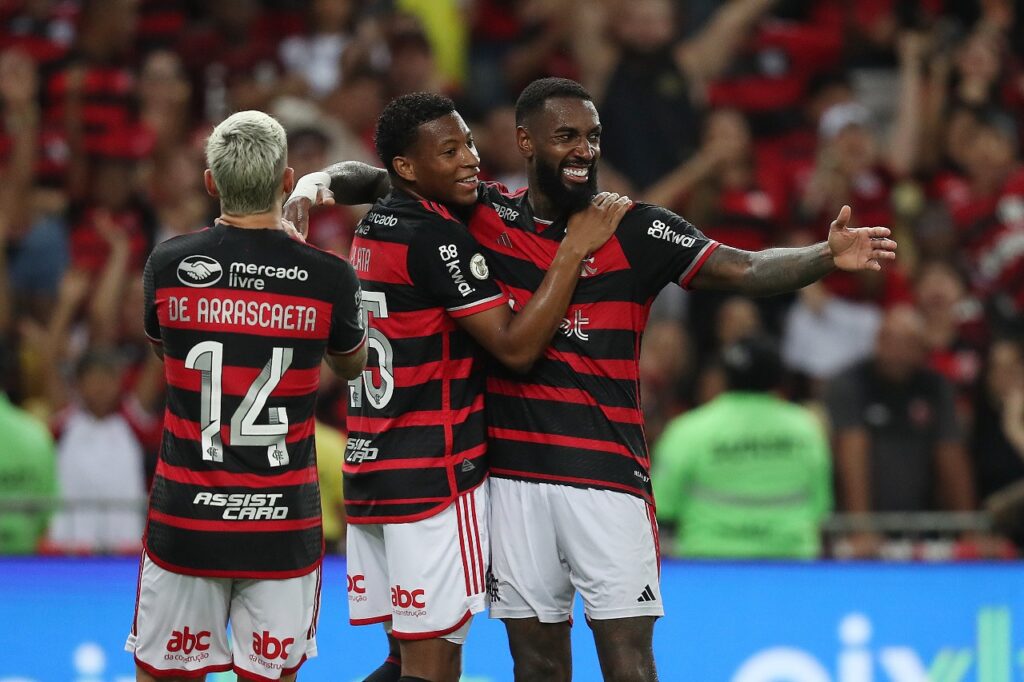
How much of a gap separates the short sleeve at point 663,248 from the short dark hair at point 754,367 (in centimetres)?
278

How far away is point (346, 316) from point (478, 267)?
62 centimetres

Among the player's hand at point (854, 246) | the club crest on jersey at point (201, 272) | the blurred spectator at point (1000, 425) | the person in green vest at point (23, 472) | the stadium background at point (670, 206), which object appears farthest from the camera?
the blurred spectator at point (1000, 425)

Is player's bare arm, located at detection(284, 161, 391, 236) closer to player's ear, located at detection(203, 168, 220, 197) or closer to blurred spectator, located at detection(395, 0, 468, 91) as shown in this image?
player's ear, located at detection(203, 168, 220, 197)

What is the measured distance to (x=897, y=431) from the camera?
31.2 ft

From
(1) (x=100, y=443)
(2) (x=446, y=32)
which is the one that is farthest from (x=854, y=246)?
(2) (x=446, y=32)

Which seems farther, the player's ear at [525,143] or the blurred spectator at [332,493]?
the blurred spectator at [332,493]

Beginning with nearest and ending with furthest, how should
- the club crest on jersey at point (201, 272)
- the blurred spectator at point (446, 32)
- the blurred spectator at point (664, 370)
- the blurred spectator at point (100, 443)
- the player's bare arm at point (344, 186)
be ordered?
the club crest on jersey at point (201, 272)
the player's bare arm at point (344, 186)
the blurred spectator at point (100, 443)
the blurred spectator at point (664, 370)
the blurred spectator at point (446, 32)

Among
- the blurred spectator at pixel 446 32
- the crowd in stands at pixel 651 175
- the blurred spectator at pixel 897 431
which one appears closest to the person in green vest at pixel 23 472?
the crowd in stands at pixel 651 175

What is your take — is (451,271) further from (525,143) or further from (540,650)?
(540,650)

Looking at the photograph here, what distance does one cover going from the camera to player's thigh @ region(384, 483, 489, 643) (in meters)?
5.54

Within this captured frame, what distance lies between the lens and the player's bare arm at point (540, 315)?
17.9ft

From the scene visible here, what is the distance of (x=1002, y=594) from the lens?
7789 millimetres

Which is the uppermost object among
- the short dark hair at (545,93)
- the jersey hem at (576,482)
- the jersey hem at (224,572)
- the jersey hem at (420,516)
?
the short dark hair at (545,93)

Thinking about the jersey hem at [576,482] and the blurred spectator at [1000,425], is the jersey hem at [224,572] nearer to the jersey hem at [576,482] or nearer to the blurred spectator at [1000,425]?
the jersey hem at [576,482]
